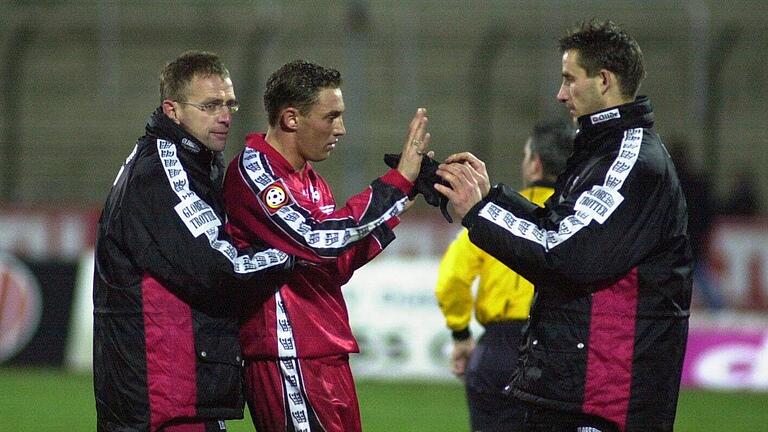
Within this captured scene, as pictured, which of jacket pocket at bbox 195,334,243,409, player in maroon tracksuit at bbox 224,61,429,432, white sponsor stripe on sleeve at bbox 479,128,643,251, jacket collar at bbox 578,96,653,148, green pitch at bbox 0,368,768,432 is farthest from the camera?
green pitch at bbox 0,368,768,432

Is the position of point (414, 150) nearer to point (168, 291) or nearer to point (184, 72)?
point (184, 72)

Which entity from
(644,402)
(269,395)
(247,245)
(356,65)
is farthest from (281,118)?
(356,65)

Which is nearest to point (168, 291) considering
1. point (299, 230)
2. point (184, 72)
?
point (299, 230)

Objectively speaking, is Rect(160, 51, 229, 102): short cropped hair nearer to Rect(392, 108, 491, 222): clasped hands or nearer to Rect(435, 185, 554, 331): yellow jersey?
Rect(392, 108, 491, 222): clasped hands

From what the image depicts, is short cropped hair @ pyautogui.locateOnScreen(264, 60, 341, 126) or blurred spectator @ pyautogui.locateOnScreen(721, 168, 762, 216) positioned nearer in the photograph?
short cropped hair @ pyautogui.locateOnScreen(264, 60, 341, 126)

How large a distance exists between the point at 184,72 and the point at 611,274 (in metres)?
1.79

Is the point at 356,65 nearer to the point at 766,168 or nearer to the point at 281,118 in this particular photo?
the point at 766,168

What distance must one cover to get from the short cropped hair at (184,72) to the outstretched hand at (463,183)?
0.97 meters

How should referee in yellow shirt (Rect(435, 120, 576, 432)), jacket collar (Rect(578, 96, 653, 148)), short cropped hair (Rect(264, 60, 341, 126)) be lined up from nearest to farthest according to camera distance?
jacket collar (Rect(578, 96, 653, 148)) → short cropped hair (Rect(264, 60, 341, 126)) → referee in yellow shirt (Rect(435, 120, 576, 432))

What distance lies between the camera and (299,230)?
4.77 meters

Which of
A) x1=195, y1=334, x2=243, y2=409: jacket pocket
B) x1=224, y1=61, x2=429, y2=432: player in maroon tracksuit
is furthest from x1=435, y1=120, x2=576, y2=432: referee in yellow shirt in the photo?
x1=195, y1=334, x2=243, y2=409: jacket pocket

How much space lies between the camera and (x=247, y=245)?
16.2 feet

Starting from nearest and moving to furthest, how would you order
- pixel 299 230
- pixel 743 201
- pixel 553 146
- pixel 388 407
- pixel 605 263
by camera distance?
pixel 605 263 → pixel 299 230 → pixel 553 146 → pixel 388 407 → pixel 743 201

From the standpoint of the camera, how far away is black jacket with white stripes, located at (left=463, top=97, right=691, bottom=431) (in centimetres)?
436
